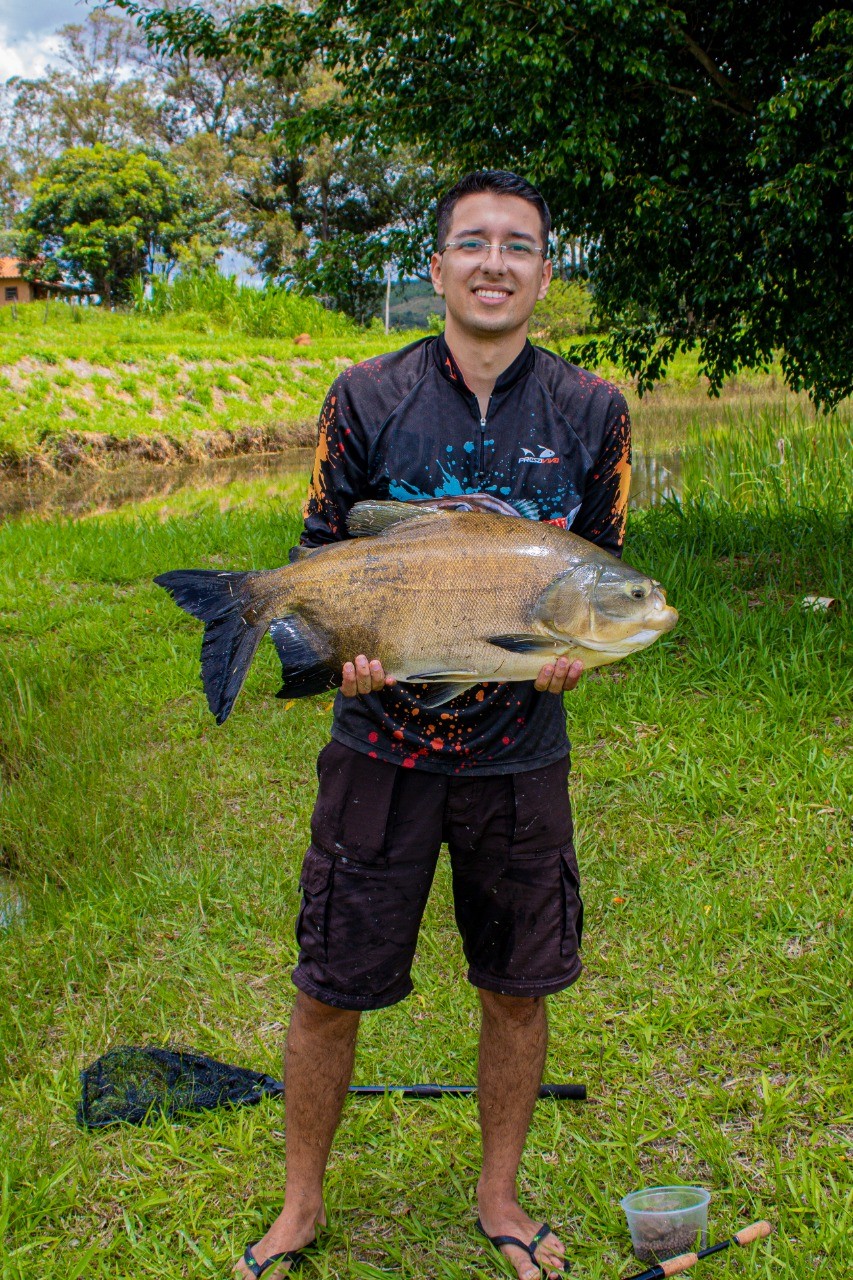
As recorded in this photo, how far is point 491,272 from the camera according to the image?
2283 millimetres

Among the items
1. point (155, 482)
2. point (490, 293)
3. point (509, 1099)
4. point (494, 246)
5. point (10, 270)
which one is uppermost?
point (10, 270)

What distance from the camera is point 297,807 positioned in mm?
4539

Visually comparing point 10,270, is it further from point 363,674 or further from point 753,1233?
point 753,1233

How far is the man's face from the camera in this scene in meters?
2.30

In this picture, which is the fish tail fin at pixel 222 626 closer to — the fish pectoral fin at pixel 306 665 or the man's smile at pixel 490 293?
the fish pectoral fin at pixel 306 665

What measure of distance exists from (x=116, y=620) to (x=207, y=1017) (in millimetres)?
4011

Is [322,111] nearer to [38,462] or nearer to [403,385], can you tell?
[403,385]

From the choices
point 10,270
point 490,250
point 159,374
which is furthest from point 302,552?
point 10,270

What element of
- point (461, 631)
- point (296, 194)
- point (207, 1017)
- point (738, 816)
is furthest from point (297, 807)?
point (296, 194)

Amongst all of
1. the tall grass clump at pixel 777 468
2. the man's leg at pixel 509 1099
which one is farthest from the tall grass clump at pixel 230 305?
the man's leg at pixel 509 1099

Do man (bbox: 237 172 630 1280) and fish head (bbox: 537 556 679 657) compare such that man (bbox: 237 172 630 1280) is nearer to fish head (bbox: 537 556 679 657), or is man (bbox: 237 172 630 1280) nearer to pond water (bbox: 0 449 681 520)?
fish head (bbox: 537 556 679 657)

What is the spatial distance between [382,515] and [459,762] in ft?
1.88

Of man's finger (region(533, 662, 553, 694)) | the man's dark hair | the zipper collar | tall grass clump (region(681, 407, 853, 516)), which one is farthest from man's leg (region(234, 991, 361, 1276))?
tall grass clump (region(681, 407, 853, 516))

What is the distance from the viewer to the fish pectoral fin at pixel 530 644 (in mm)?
2188
